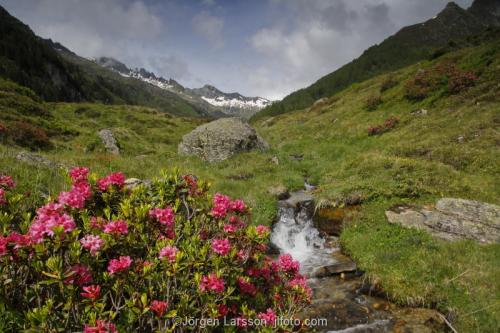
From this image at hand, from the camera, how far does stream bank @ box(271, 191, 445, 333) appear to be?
25.6 ft

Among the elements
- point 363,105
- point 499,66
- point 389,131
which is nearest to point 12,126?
point 389,131

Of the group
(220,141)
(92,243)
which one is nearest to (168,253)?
(92,243)

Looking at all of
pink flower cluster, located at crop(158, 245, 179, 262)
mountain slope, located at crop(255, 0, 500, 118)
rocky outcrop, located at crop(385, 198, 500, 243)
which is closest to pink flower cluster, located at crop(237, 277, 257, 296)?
pink flower cluster, located at crop(158, 245, 179, 262)

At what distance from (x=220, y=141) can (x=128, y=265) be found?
2286cm

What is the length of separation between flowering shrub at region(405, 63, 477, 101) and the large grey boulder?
17156mm

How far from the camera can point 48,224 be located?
332cm

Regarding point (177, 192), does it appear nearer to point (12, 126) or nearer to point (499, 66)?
point (12, 126)

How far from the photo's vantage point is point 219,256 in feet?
14.0

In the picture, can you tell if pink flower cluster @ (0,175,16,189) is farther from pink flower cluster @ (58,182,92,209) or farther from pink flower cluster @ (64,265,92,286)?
pink flower cluster @ (64,265,92,286)

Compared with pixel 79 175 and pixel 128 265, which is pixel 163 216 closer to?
pixel 128 265

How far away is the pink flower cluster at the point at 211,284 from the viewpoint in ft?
Answer: 12.6

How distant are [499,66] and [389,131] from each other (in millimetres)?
10881

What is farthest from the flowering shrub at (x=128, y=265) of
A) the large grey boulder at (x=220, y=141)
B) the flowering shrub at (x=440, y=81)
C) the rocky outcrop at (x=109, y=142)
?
the flowering shrub at (x=440, y=81)

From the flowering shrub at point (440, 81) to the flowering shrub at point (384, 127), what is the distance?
5.49 metres
